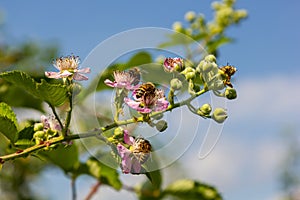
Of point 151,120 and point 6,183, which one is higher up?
point 6,183

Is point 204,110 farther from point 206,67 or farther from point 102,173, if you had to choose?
point 102,173

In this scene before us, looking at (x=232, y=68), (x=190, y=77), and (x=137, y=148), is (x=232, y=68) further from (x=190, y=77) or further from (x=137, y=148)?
(x=137, y=148)

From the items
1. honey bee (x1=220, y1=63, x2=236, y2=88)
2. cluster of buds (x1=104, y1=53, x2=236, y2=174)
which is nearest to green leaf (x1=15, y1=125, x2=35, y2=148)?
cluster of buds (x1=104, y1=53, x2=236, y2=174)

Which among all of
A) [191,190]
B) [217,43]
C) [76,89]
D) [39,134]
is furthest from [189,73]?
[217,43]

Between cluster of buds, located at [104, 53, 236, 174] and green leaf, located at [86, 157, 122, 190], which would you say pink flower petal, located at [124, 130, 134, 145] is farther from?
green leaf, located at [86, 157, 122, 190]

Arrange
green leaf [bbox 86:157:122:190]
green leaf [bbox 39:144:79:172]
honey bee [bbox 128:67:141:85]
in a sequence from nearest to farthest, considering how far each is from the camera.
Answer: honey bee [bbox 128:67:141:85] < green leaf [bbox 39:144:79:172] < green leaf [bbox 86:157:122:190]

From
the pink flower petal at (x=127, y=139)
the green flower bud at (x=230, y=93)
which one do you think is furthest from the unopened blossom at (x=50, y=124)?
the green flower bud at (x=230, y=93)

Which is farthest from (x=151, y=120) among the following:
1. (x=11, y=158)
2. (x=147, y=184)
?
(x=147, y=184)
